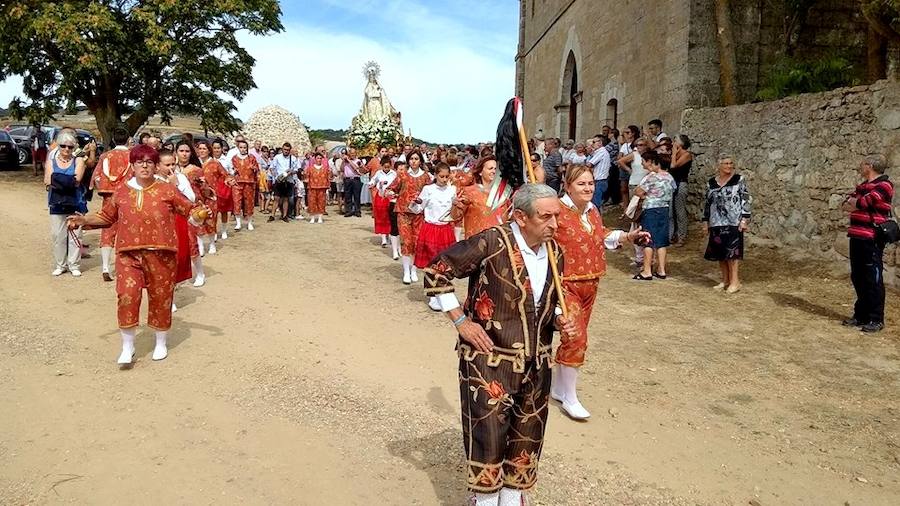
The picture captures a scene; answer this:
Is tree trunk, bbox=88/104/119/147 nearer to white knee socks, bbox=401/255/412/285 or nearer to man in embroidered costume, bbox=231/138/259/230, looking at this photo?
man in embroidered costume, bbox=231/138/259/230

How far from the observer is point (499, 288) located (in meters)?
2.92

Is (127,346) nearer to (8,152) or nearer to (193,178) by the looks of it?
(193,178)

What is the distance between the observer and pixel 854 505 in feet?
11.8

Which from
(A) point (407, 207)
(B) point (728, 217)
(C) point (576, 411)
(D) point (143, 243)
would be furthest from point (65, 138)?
(B) point (728, 217)

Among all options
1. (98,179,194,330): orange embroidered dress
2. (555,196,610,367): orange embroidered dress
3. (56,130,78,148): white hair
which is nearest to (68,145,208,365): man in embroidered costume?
(98,179,194,330): orange embroidered dress

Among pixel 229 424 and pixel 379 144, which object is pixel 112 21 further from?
pixel 229 424

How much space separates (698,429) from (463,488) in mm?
1898

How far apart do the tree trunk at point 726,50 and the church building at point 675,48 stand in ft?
0.95

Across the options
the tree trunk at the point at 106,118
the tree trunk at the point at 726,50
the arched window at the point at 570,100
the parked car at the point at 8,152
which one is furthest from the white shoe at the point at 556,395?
the parked car at the point at 8,152

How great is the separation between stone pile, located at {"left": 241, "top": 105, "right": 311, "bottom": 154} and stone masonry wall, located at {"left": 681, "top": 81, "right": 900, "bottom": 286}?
2595 cm

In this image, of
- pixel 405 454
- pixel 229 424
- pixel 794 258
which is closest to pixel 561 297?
pixel 405 454

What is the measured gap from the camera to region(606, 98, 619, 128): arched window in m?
16.5

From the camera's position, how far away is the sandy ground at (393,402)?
145 inches

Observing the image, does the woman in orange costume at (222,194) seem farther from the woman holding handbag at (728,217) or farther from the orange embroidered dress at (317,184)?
the woman holding handbag at (728,217)
